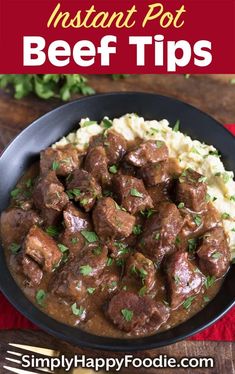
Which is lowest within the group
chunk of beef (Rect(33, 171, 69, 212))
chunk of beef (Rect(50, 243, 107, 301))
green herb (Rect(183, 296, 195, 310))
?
green herb (Rect(183, 296, 195, 310))

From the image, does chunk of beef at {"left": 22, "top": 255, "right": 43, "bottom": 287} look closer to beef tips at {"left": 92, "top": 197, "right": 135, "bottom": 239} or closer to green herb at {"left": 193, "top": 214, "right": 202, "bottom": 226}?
beef tips at {"left": 92, "top": 197, "right": 135, "bottom": 239}

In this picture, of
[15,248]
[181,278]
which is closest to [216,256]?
[181,278]

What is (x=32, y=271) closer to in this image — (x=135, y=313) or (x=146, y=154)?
(x=135, y=313)

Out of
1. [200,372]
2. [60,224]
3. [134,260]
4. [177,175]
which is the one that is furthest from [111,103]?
[200,372]

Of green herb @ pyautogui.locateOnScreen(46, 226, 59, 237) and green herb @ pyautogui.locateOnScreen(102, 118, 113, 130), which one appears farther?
green herb @ pyautogui.locateOnScreen(102, 118, 113, 130)

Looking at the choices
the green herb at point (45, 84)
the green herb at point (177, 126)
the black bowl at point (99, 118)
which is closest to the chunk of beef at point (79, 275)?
the black bowl at point (99, 118)

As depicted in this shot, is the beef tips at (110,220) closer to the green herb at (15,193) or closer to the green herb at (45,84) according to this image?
the green herb at (15,193)

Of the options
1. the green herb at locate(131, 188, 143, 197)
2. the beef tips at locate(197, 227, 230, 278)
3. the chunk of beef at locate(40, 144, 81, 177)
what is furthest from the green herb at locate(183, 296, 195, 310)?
the chunk of beef at locate(40, 144, 81, 177)
